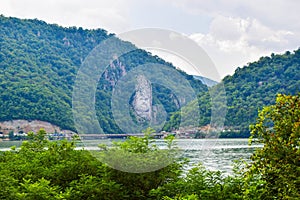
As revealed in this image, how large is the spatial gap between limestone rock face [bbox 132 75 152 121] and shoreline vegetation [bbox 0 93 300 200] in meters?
2.20

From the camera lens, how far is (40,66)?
313 ft

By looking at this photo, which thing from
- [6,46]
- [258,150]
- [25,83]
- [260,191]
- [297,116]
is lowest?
[260,191]

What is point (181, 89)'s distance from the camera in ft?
42.0

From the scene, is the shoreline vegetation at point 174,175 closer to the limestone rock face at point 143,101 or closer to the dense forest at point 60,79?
the limestone rock face at point 143,101

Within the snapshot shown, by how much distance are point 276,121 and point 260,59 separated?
88.9 m

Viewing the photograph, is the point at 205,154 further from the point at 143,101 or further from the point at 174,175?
the point at 174,175

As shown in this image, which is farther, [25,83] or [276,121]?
[25,83]

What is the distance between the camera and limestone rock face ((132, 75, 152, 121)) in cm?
1230

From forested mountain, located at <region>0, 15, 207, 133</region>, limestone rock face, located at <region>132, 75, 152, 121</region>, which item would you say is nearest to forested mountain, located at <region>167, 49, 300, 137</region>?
forested mountain, located at <region>0, 15, 207, 133</region>

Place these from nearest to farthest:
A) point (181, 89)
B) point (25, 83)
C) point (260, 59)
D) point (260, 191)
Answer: point (260, 191) → point (181, 89) → point (25, 83) → point (260, 59)

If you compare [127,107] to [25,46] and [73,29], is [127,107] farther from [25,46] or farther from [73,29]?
[73,29]

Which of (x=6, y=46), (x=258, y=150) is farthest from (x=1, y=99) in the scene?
(x=258, y=150)

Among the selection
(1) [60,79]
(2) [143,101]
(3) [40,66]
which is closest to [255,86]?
(1) [60,79]

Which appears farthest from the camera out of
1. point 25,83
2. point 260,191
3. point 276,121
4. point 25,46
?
point 25,46
